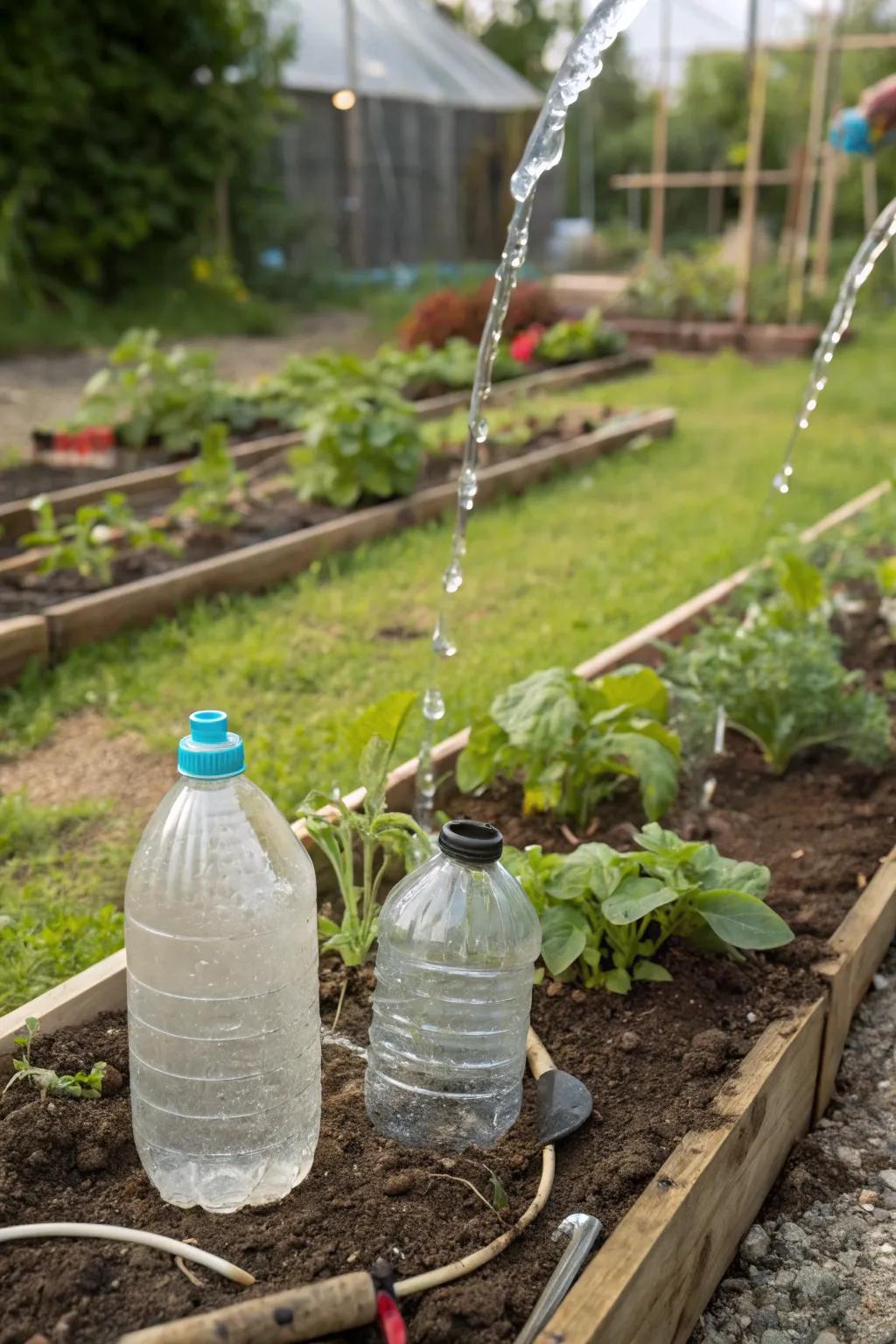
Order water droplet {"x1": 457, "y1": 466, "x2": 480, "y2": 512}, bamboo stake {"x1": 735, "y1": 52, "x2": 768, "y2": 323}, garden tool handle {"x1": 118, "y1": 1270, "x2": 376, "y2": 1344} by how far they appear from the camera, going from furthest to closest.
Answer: bamboo stake {"x1": 735, "y1": 52, "x2": 768, "y2": 323}, water droplet {"x1": 457, "y1": 466, "x2": 480, "y2": 512}, garden tool handle {"x1": 118, "y1": 1270, "x2": 376, "y2": 1344}

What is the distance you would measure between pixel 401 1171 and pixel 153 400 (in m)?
5.33

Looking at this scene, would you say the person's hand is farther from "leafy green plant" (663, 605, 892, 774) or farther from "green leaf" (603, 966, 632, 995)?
"green leaf" (603, 966, 632, 995)

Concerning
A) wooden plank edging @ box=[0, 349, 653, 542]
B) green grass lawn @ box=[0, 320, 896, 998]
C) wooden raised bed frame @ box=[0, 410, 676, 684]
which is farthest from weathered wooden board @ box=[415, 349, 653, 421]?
green grass lawn @ box=[0, 320, 896, 998]

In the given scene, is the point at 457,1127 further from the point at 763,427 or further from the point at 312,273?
the point at 312,273

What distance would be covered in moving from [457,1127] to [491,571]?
345 cm

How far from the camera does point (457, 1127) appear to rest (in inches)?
74.7

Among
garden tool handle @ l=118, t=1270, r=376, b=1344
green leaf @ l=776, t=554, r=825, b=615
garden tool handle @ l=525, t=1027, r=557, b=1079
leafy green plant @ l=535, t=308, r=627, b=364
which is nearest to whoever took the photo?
garden tool handle @ l=118, t=1270, r=376, b=1344

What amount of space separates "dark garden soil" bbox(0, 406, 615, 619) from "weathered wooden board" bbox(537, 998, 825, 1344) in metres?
3.03

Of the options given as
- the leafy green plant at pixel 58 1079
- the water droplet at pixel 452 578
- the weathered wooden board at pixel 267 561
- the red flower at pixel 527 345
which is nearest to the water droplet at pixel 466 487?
the water droplet at pixel 452 578

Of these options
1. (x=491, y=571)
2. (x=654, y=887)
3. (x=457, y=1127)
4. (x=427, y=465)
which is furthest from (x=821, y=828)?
(x=427, y=465)

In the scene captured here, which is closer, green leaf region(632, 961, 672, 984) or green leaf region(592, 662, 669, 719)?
green leaf region(632, 961, 672, 984)

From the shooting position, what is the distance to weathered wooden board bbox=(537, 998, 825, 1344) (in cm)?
151

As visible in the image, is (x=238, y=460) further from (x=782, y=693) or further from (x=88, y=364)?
(x=88, y=364)

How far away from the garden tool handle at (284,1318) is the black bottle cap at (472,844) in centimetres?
56
